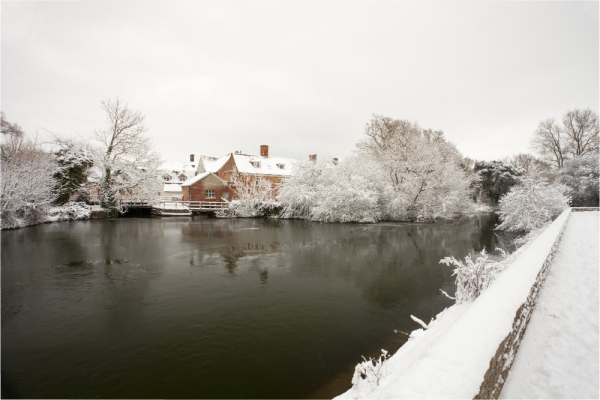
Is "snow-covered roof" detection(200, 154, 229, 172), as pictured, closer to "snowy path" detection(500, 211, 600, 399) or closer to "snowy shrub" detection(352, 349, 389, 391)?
"snowy path" detection(500, 211, 600, 399)

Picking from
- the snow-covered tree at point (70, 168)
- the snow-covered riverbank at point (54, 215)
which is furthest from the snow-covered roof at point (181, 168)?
the snow-covered riverbank at point (54, 215)

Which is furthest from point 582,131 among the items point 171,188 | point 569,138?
point 171,188

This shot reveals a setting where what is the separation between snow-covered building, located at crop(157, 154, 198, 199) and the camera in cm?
4748

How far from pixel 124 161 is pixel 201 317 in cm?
2775

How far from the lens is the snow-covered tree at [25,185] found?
16.6 metres

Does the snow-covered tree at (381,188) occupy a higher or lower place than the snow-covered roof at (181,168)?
lower

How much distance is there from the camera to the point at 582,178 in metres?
25.4

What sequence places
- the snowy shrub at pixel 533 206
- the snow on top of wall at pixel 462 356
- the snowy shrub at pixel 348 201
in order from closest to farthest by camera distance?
the snow on top of wall at pixel 462 356 < the snowy shrub at pixel 533 206 < the snowy shrub at pixel 348 201

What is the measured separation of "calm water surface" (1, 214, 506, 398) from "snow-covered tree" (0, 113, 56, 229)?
6895 mm

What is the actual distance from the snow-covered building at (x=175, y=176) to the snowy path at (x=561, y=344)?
46810 millimetres

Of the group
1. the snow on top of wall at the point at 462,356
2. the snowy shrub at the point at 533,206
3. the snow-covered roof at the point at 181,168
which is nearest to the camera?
the snow on top of wall at the point at 462,356

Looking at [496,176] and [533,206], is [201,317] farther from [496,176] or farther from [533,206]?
[496,176]

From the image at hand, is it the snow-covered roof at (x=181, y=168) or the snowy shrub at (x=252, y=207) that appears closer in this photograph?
the snowy shrub at (x=252, y=207)

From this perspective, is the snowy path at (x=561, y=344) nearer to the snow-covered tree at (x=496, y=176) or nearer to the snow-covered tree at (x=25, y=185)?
the snow-covered tree at (x=25, y=185)
